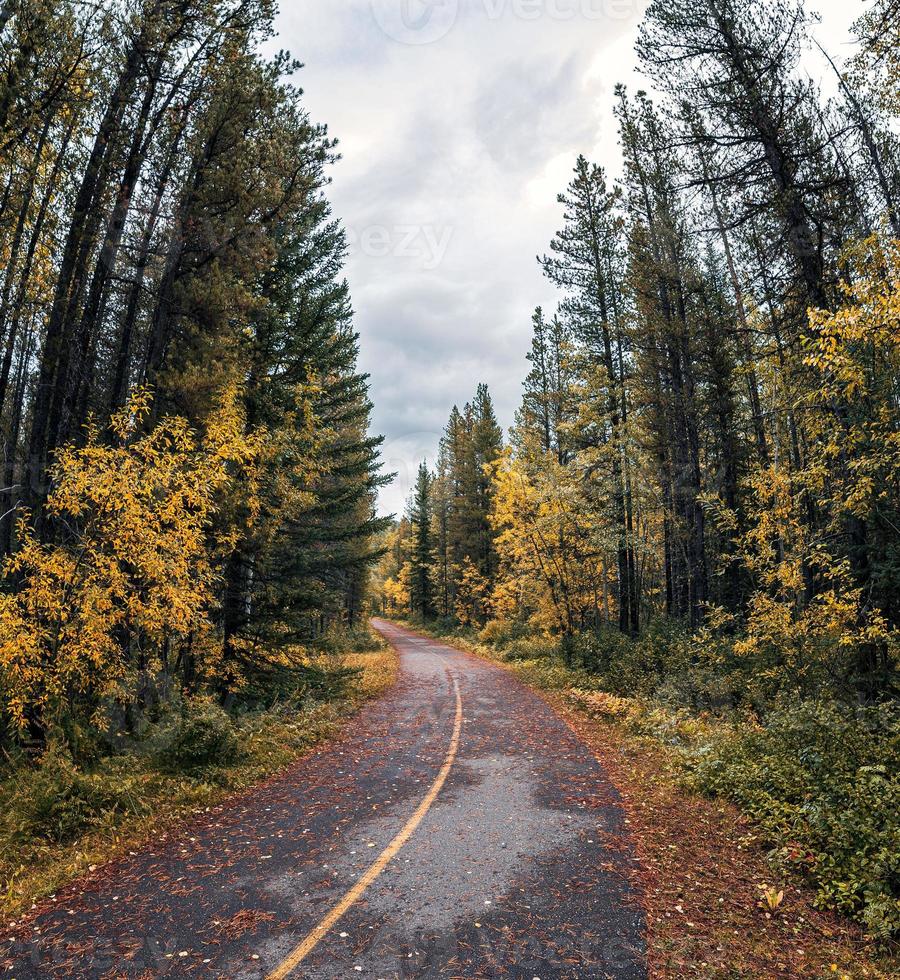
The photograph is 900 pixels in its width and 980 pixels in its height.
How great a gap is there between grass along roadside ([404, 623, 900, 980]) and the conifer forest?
0.04m

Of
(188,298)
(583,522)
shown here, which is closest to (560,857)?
(188,298)

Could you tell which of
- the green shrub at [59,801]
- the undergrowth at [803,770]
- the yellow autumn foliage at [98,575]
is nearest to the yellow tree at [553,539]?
the undergrowth at [803,770]

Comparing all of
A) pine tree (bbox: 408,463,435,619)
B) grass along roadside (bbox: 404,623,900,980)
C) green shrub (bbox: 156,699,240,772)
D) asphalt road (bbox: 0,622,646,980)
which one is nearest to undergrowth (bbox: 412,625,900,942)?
grass along roadside (bbox: 404,623,900,980)

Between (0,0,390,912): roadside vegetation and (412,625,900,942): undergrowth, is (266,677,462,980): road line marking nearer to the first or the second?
(0,0,390,912): roadside vegetation

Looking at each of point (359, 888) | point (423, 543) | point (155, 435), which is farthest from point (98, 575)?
point (423, 543)

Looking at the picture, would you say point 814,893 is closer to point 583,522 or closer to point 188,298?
point 188,298

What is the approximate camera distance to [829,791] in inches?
262

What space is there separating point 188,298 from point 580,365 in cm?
1403

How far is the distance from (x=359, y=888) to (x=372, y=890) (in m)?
0.14

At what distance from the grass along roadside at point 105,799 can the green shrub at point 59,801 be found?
0.04 ft

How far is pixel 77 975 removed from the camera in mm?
4164

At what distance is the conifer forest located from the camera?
5199 millimetres

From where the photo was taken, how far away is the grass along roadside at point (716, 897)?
4.41 meters

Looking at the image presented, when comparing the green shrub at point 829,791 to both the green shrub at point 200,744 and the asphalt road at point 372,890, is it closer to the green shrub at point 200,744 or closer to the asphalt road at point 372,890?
the asphalt road at point 372,890
